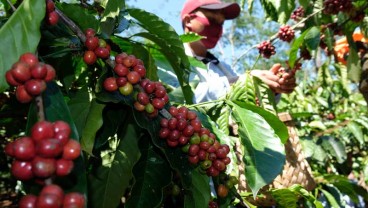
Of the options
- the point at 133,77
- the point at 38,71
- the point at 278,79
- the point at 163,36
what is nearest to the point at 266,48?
the point at 278,79

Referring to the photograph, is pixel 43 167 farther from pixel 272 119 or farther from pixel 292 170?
pixel 292 170

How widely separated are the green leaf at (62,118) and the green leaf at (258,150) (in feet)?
1.31

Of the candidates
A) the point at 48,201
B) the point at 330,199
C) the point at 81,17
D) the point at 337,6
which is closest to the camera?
the point at 48,201

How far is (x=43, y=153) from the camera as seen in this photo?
40cm

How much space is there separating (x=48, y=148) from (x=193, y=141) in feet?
1.37

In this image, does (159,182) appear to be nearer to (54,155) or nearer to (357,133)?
(54,155)

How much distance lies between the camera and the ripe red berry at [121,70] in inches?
28.2

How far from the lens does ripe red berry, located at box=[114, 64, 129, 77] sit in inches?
28.2

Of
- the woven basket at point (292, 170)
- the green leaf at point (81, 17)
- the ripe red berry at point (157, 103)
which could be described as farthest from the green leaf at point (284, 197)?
the green leaf at point (81, 17)

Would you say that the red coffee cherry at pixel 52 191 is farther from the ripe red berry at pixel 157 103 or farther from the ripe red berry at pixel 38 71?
the ripe red berry at pixel 157 103

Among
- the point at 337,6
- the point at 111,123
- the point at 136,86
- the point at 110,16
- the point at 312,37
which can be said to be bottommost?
the point at 111,123

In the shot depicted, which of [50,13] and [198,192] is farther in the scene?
[198,192]

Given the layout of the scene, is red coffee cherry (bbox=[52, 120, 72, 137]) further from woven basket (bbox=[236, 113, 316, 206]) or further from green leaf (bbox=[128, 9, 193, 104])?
woven basket (bbox=[236, 113, 316, 206])

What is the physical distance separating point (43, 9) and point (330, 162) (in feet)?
10.2
